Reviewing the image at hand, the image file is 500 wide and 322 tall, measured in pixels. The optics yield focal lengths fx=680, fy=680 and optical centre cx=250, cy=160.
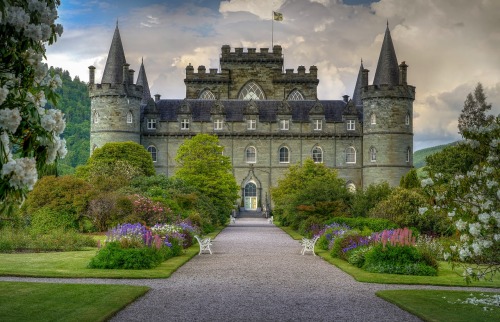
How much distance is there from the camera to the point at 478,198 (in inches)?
390

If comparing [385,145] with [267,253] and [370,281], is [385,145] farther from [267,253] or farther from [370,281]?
[370,281]

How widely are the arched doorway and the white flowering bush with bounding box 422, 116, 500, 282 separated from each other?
53503 millimetres

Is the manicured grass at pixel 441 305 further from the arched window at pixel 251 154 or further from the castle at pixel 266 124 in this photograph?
the arched window at pixel 251 154

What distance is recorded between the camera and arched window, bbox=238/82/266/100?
235 feet

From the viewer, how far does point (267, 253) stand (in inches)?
898

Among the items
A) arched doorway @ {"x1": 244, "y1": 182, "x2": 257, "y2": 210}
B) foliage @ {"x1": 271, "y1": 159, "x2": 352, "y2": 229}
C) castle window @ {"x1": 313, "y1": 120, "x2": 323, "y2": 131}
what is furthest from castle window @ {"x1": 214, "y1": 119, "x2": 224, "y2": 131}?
foliage @ {"x1": 271, "y1": 159, "x2": 352, "y2": 229}

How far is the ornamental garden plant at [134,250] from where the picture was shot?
55.8 ft

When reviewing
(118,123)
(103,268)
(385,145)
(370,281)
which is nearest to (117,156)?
(118,123)

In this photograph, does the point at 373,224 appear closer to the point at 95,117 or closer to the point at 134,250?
the point at 134,250

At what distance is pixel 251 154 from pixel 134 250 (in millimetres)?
47084

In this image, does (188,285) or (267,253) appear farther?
(267,253)

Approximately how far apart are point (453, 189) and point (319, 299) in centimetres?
358

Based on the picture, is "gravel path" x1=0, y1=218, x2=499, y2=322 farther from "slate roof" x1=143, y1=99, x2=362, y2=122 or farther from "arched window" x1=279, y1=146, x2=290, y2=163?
"slate roof" x1=143, y1=99, x2=362, y2=122

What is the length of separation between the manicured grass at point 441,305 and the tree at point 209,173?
31.2 metres
